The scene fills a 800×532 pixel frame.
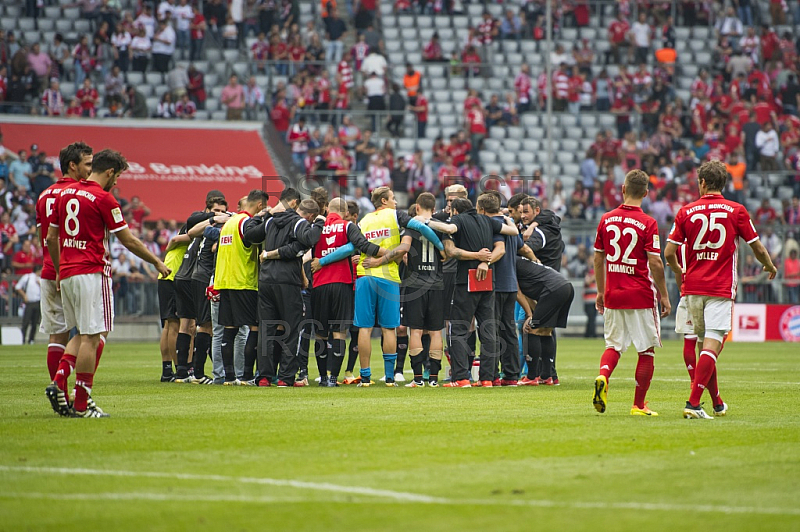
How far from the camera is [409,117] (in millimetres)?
33906

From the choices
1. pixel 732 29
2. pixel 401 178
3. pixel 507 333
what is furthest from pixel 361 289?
pixel 732 29

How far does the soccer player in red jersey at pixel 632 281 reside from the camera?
9.81m

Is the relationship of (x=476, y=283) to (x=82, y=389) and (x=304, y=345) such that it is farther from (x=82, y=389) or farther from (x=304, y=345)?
(x=82, y=389)

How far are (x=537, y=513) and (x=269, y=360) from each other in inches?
341

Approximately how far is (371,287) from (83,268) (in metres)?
4.86

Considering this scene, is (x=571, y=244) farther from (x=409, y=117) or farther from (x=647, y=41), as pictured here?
(x=647, y=41)

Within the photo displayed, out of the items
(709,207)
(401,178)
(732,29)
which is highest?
(732,29)

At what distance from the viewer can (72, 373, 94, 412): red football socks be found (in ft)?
31.0

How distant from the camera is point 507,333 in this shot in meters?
13.9

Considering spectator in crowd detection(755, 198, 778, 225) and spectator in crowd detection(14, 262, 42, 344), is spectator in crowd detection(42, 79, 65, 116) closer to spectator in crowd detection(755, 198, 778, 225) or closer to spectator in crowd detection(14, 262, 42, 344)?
spectator in crowd detection(14, 262, 42, 344)

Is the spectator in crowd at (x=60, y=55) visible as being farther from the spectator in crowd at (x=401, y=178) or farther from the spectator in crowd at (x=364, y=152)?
the spectator in crowd at (x=401, y=178)

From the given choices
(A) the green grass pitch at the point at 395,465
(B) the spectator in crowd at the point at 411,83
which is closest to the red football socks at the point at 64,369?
(A) the green grass pitch at the point at 395,465

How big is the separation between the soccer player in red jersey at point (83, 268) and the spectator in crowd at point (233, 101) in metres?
21.8

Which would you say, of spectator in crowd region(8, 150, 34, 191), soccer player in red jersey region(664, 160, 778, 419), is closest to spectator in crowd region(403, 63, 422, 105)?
spectator in crowd region(8, 150, 34, 191)
